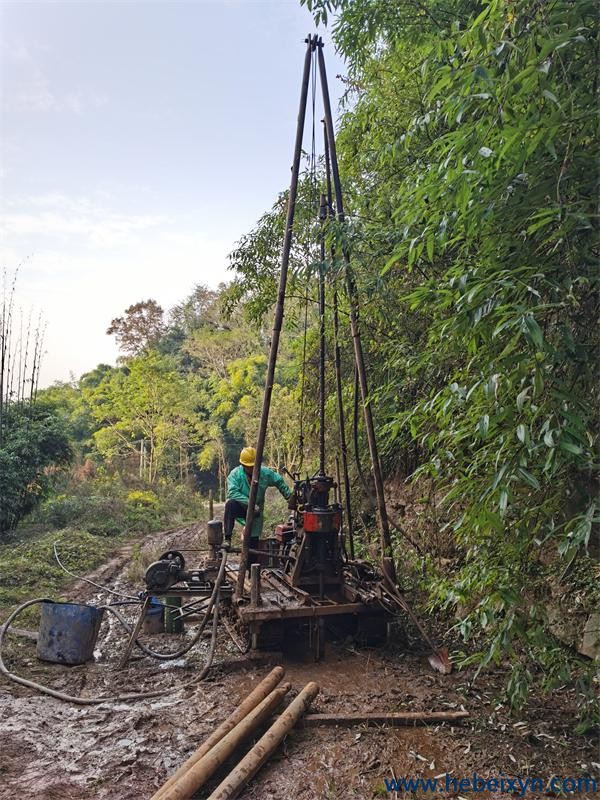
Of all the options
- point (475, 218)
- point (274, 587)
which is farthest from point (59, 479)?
point (475, 218)

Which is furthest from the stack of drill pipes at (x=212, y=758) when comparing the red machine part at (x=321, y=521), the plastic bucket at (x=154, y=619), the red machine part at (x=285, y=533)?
the plastic bucket at (x=154, y=619)

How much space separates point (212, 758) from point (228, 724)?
1.34 ft

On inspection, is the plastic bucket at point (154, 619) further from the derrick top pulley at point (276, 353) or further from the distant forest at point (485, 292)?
the distant forest at point (485, 292)

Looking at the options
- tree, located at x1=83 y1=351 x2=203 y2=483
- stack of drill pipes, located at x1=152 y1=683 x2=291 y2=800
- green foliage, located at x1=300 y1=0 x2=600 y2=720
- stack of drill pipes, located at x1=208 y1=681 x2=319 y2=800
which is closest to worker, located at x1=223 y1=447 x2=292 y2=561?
stack of drill pipes, located at x1=208 y1=681 x2=319 y2=800

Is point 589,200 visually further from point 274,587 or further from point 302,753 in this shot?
point 274,587

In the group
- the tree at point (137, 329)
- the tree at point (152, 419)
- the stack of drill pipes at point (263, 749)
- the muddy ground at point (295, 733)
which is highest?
the tree at point (137, 329)

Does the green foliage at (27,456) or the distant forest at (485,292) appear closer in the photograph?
the distant forest at (485,292)

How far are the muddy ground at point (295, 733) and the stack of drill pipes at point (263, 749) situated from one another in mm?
90

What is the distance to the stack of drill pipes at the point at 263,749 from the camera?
2623mm

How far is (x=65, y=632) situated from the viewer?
475 centimetres

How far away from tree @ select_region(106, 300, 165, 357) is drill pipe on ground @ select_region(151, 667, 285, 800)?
27.3 meters

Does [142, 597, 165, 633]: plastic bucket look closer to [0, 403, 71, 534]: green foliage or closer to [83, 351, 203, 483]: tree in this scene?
[0, 403, 71, 534]: green foliage

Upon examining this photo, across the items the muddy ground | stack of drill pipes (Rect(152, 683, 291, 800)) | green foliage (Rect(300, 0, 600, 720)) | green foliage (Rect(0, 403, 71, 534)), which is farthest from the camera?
green foliage (Rect(0, 403, 71, 534))

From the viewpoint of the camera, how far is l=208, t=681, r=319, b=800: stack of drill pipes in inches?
103
